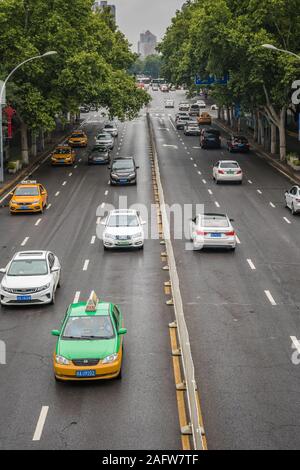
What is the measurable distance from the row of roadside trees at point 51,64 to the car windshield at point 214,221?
2603 cm

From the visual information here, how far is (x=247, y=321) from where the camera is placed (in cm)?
2122

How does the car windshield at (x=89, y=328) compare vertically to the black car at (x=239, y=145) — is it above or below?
below

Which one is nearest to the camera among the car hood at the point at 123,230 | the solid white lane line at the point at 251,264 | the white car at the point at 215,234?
the solid white lane line at the point at 251,264

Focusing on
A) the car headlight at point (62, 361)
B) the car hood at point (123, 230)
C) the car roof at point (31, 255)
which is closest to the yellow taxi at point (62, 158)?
the car hood at point (123, 230)

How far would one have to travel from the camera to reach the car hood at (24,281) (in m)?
22.7

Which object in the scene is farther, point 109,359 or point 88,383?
point 88,383

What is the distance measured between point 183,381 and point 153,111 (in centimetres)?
10738

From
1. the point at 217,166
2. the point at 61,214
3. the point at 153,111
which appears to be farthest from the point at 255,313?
the point at 153,111

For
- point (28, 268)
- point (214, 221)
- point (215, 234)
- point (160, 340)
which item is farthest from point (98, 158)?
point (160, 340)

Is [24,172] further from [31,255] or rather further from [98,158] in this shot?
[31,255]

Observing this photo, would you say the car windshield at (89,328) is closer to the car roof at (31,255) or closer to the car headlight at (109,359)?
the car headlight at (109,359)

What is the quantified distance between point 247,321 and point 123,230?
10680 mm

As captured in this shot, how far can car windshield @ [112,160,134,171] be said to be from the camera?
4978 cm

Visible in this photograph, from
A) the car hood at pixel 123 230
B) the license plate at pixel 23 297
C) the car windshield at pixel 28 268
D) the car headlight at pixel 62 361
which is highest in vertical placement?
the car windshield at pixel 28 268
